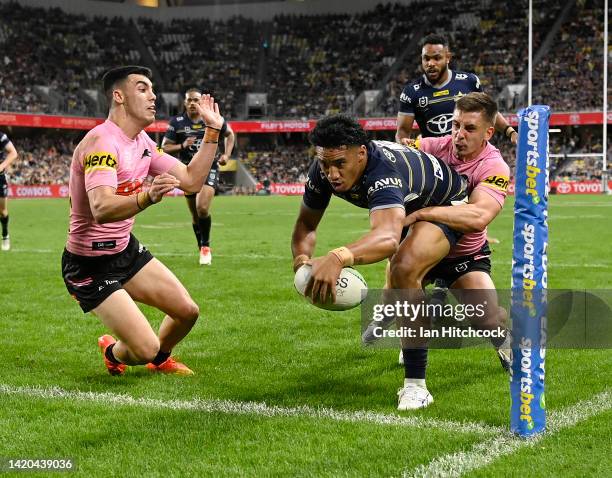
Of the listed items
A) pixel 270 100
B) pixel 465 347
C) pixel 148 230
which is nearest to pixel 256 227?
pixel 148 230

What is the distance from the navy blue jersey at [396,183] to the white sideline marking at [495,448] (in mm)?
1360

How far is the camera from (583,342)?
6.55 m

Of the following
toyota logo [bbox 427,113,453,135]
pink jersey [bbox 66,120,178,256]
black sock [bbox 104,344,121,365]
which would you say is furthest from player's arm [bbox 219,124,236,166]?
black sock [bbox 104,344,121,365]

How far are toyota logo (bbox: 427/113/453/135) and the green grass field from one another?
2.30 metres

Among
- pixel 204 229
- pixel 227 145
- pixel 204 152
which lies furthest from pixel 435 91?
pixel 227 145

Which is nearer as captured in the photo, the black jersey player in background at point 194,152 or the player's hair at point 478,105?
the player's hair at point 478,105

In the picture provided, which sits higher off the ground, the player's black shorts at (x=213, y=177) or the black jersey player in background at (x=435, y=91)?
the black jersey player in background at (x=435, y=91)

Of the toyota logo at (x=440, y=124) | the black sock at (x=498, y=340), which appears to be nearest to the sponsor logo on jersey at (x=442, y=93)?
the toyota logo at (x=440, y=124)

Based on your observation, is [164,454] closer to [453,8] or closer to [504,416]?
[504,416]

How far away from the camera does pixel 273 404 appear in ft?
15.7

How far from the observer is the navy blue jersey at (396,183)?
4410mm

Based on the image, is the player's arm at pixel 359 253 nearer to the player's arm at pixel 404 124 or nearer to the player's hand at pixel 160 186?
the player's hand at pixel 160 186

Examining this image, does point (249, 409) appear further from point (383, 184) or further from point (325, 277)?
point (383, 184)

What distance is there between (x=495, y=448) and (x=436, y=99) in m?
5.53
